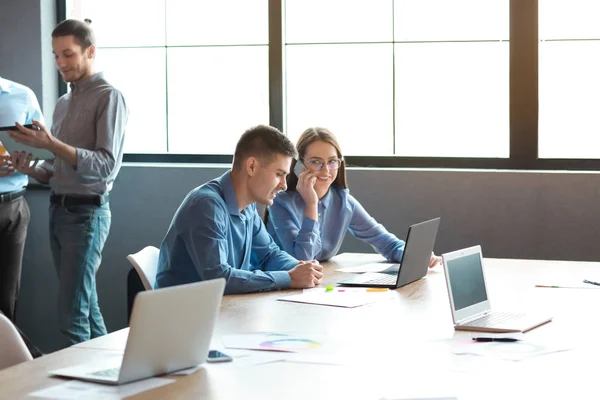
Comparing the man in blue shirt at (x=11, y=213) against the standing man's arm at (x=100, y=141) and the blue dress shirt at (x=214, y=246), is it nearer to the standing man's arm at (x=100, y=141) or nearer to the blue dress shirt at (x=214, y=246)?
the standing man's arm at (x=100, y=141)

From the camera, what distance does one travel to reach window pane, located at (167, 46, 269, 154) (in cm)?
518

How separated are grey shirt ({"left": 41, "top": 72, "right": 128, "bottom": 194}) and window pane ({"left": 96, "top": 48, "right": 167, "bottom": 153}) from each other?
1.02 metres

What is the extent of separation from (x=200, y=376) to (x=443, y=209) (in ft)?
9.73

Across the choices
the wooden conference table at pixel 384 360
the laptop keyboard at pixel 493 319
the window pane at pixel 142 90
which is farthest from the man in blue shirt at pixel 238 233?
the window pane at pixel 142 90

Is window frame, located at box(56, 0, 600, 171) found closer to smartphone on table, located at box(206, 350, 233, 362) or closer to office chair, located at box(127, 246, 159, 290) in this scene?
office chair, located at box(127, 246, 159, 290)

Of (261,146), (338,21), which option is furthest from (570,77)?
(261,146)

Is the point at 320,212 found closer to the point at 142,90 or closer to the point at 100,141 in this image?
the point at 100,141

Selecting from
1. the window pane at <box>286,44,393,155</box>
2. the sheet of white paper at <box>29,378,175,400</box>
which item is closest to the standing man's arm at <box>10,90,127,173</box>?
the window pane at <box>286,44,393,155</box>

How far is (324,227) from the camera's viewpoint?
4.10 m

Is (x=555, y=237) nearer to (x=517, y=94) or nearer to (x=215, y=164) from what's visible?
(x=517, y=94)

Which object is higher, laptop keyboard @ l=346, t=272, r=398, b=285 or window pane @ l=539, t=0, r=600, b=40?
window pane @ l=539, t=0, r=600, b=40

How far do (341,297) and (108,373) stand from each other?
3.85 feet

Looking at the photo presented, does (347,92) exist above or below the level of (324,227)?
above

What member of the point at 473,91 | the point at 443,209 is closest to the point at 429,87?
the point at 473,91
